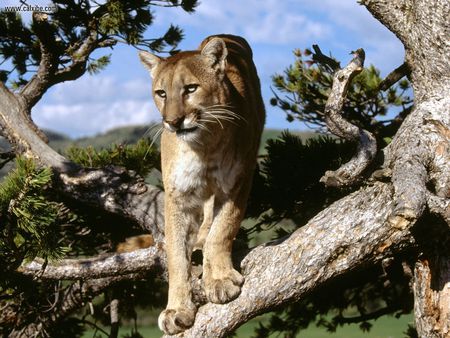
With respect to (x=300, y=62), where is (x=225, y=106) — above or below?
below

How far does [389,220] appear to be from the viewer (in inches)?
169

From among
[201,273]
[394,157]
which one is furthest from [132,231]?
[394,157]

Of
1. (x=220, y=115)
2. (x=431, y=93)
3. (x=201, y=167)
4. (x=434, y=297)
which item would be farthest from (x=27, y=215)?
(x=431, y=93)

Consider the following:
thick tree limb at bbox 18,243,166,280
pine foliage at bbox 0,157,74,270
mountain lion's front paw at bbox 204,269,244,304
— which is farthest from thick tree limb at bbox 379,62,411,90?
pine foliage at bbox 0,157,74,270

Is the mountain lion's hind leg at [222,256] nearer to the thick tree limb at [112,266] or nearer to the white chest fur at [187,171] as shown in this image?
the white chest fur at [187,171]

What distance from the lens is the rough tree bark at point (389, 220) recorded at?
15.0 feet

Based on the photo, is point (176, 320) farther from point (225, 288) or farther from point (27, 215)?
point (27, 215)

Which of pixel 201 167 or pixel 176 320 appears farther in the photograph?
pixel 201 167

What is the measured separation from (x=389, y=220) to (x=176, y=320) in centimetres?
142

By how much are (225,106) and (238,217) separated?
0.70 metres

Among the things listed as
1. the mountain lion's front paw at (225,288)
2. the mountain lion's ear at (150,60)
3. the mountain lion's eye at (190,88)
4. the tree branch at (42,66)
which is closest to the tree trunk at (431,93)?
the mountain lion's front paw at (225,288)

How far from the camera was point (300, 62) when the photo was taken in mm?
6770

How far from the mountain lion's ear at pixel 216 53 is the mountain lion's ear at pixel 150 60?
0.33 meters

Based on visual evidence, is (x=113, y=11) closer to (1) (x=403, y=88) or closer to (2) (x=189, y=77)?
(2) (x=189, y=77)
